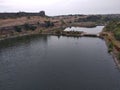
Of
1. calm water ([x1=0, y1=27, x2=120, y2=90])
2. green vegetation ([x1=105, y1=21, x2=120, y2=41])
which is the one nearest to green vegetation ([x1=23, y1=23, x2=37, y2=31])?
green vegetation ([x1=105, y1=21, x2=120, y2=41])

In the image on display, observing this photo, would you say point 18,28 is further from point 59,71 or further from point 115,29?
point 59,71

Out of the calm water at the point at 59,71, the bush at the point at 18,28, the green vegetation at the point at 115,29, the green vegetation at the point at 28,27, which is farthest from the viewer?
the green vegetation at the point at 28,27

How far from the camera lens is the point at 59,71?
38.1m

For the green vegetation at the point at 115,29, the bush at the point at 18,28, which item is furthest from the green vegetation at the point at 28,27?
the green vegetation at the point at 115,29

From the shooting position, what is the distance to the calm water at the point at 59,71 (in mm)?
32050

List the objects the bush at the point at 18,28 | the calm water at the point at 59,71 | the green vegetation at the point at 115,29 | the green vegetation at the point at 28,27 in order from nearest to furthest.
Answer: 1. the calm water at the point at 59,71
2. the green vegetation at the point at 115,29
3. the bush at the point at 18,28
4. the green vegetation at the point at 28,27

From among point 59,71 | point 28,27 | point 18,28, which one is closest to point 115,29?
point 28,27

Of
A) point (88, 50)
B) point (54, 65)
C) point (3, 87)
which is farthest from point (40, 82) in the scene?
point (88, 50)

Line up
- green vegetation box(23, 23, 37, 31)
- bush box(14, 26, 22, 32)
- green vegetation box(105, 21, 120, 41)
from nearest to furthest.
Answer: green vegetation box(105, 21, 120, 41) → bush box(14, 26, 22, 32) → green vegetation box(23, 23, 37, 31)

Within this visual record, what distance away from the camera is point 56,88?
3094cm

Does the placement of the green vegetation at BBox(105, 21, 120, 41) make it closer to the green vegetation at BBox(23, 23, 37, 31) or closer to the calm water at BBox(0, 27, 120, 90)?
the calm water at BBox(0, 27, 120, 90)

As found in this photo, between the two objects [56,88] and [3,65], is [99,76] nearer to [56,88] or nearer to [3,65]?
[56,88]

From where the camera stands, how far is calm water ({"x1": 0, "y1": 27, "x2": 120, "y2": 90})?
32050mm

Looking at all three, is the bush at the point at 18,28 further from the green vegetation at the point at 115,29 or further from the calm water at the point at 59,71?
the calm water at the point at 59,71
